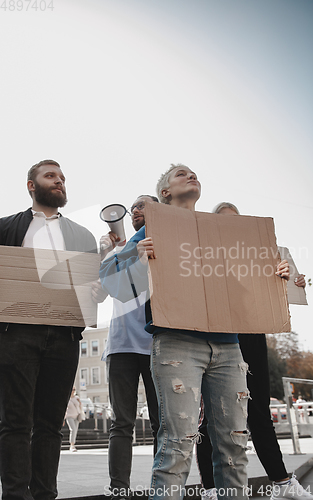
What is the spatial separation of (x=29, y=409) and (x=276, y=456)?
1388 mm

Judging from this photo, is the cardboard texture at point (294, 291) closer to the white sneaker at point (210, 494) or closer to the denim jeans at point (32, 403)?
the white sneaker at point (210, 494)

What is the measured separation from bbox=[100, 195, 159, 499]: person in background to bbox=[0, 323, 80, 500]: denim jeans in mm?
328

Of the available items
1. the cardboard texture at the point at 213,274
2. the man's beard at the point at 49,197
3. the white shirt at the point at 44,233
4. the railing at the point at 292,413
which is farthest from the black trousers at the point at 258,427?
the railing at the point at 292,413

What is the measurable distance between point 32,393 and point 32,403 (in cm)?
4

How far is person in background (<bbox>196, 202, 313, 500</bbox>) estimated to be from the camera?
247 centimetres

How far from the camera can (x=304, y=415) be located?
20.0ft

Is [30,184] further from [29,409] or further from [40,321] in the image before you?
[29,409]

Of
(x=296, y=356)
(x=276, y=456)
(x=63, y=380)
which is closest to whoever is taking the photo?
(x=63, y=380)

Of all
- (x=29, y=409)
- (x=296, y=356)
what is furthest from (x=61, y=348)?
(x=296, y=356)

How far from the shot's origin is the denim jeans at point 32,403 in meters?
1.96

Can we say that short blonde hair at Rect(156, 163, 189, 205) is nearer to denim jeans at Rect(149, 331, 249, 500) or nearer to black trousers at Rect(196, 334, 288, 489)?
denim jeans at Rect(149, 331, 249, 500)

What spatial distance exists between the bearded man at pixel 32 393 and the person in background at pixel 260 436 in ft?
2.67

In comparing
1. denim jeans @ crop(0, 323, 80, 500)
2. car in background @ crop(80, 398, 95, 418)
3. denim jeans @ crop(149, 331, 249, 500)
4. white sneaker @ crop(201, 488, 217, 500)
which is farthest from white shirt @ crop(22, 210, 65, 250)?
car in background @ crop(80, 398, 95, 418)

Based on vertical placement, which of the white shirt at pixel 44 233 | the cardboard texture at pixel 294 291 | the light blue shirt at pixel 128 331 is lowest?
the light blue shirt at pixel 128 331
